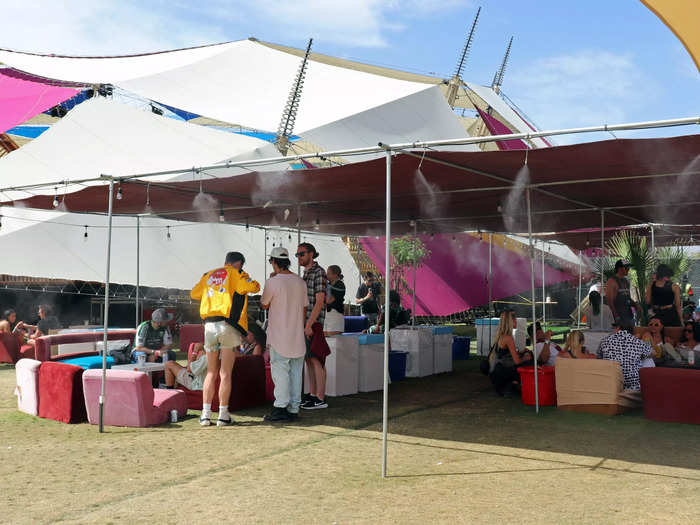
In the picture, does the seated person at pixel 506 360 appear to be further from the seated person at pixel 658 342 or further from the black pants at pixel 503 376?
the seated person at pixel 658 342

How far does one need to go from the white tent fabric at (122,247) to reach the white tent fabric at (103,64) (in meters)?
3.27

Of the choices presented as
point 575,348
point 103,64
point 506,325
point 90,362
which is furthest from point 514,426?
point 103,64

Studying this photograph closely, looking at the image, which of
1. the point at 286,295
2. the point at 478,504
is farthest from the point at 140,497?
the point at 286,295

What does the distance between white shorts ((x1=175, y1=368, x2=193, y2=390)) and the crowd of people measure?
3298 mm

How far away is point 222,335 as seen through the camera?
6207 millimetres

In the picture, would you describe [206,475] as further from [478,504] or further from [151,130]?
[151,130]

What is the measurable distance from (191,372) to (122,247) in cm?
1002

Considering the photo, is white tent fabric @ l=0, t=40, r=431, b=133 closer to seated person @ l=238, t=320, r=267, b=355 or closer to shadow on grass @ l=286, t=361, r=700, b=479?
seated person @ l=238, t=320, r=267, b=355

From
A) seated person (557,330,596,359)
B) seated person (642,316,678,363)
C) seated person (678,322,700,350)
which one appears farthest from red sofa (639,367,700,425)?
seated person (678,322,700,350)

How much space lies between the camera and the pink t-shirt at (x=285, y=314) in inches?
249

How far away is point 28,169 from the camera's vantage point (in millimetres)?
13773

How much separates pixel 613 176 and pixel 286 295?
315 cm

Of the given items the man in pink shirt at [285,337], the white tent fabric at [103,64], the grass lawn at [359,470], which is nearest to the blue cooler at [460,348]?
the grass lawn at [359,470]

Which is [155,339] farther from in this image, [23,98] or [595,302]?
[23,98]
